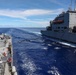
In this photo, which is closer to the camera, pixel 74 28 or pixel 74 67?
pixel 74 67

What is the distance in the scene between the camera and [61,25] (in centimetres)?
7575

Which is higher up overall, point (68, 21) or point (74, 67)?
point (68, 21)

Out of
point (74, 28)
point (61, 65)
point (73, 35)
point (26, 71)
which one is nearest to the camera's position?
point (26, 71)

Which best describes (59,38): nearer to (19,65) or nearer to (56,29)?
(56,29)

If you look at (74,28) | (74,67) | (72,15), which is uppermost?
(72,15)

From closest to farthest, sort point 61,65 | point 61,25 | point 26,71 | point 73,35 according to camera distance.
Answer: point 26,71 → point 61,65 → point 73,35 → point 61,25

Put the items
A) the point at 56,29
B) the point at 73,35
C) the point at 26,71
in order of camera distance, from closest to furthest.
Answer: the point at 26,71 < the point at 73,35 < the point at 56,29

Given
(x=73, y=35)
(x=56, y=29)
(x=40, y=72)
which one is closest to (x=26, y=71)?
(x=40, y=72)

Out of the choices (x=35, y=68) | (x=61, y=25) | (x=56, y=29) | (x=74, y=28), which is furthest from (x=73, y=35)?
(x=35, y=68)

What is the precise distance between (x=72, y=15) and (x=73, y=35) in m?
Result: 10.8

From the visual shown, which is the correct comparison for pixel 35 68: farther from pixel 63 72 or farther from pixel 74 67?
pixel 74 67

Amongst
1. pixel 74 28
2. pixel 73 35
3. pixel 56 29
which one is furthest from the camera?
pixel 56 29

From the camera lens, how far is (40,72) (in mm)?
28656

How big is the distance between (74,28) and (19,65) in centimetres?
3680
